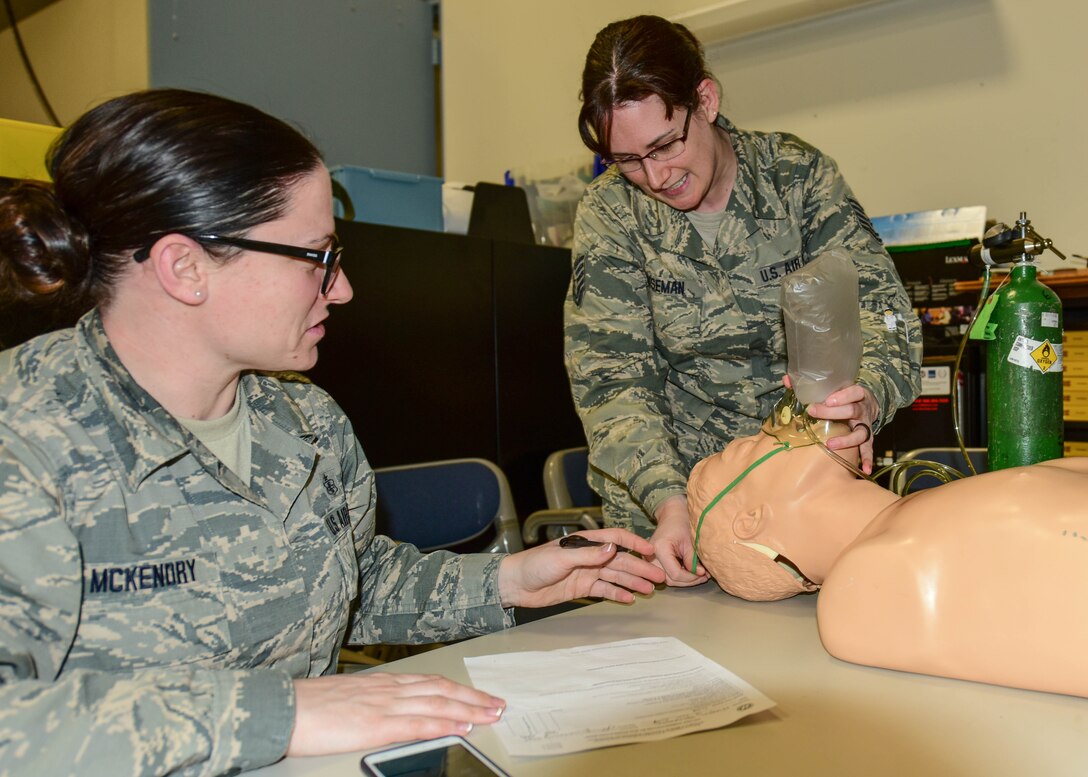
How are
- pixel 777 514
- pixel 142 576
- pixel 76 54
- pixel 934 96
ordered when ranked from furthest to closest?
A: pixel 76 54 → pixel 934 96 → pixel 777 514 → pixel 142 576

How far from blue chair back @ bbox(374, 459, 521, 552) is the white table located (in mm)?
962

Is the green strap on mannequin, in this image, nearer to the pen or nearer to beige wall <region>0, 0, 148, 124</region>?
the pen

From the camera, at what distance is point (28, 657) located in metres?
0.73

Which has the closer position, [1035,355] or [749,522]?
[749,522]

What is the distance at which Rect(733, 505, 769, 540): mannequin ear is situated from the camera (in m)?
1.13

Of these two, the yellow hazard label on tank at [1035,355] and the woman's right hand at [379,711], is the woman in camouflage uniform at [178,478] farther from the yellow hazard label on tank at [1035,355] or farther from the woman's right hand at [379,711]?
the yellow hazard label on tank at [1035,355]

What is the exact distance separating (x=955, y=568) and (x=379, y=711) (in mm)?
590

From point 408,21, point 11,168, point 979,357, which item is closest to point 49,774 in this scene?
point 11,168

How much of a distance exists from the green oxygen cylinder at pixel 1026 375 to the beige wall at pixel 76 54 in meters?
2.92

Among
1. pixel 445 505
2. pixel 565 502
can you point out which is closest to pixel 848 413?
pixel 445 505

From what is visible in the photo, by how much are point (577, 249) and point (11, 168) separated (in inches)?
47.8

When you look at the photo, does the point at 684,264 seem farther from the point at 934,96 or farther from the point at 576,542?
the point at 934,96

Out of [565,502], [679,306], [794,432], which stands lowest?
[565,502]

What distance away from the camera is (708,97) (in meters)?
1.52
